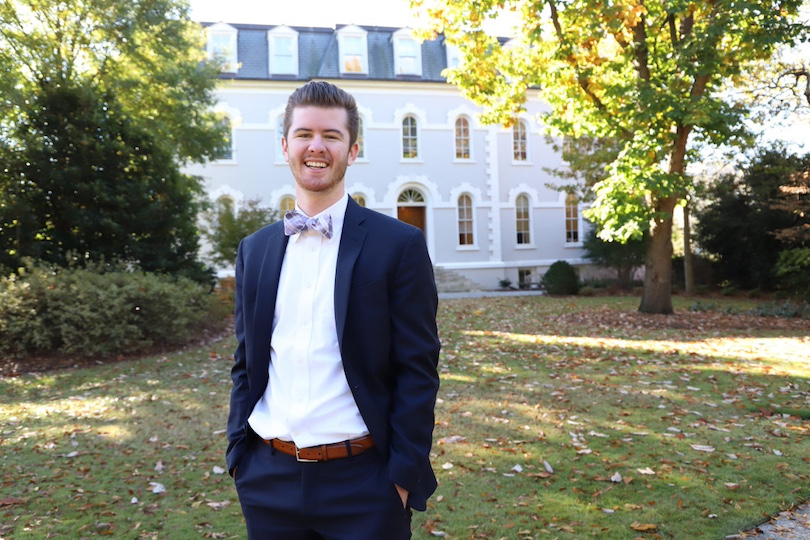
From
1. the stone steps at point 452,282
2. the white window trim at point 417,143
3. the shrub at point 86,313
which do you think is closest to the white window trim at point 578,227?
the stone steps at point 452,282

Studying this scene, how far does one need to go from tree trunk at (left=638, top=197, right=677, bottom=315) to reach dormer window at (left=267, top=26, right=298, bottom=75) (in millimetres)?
17288

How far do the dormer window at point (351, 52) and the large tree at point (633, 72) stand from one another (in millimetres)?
12965

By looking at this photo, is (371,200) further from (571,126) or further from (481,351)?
(481,351)

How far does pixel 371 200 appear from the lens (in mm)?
27281

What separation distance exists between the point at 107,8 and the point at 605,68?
11290 mm

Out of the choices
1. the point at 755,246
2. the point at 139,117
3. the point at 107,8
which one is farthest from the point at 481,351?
the point at 755,246

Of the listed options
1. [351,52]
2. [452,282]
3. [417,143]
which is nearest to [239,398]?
[452,282]

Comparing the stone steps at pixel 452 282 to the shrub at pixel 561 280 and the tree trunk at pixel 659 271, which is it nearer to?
the shrub at pixel 561 280

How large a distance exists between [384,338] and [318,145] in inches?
28.2

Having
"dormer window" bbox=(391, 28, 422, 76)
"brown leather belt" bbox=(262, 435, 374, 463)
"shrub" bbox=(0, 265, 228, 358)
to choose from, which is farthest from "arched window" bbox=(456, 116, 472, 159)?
"brown leather belt" bbox=(262, 435, 374, 463)

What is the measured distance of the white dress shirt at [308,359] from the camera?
219 centimetres

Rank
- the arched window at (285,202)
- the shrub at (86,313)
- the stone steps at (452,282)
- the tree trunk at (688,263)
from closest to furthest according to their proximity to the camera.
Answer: the shrub at (86,313) → the tree trunk at (688,263) → the arched window at (285,202) → the stone steps at (452,282)

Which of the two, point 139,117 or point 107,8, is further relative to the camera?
point 139,117

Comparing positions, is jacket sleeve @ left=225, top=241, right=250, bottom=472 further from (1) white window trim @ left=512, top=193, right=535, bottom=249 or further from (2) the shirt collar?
(1) white window trim @ left=512, top=193, right=535, bottom=249
